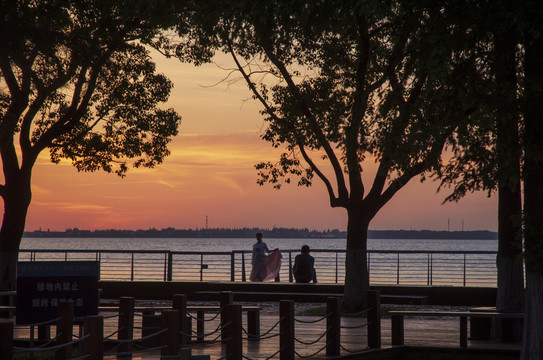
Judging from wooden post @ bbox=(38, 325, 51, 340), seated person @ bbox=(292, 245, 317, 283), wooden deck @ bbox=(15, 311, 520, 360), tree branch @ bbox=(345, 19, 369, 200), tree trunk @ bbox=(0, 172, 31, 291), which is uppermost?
tree branch @ bbox=(345, 19, 369, 200)

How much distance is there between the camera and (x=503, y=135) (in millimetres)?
12078

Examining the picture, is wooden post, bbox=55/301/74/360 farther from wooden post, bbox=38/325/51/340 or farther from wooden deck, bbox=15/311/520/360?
wooden post, bbox=38/325/51/340

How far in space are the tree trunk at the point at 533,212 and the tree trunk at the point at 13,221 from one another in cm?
1316

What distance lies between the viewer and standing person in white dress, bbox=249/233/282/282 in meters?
28.1

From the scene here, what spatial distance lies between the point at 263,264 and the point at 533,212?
16623 mm

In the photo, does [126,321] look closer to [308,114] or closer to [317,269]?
[308,114]

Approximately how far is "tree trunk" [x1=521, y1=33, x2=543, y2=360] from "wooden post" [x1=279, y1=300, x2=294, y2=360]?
323 cm

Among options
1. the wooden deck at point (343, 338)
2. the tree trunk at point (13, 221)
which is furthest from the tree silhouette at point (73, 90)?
the wooden deck at point (343, 338)

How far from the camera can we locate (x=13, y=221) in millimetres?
21609

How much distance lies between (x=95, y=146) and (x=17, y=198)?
3.27m

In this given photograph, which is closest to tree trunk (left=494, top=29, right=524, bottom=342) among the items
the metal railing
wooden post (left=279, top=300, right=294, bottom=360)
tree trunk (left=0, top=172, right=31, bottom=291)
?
wooden post (left=279, top=300, right=294, bottom=360)

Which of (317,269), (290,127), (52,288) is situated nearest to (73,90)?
(290,127)

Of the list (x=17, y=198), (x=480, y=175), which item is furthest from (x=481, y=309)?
(x=17, y=198)

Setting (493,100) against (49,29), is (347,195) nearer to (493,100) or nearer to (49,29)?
(49,29)
